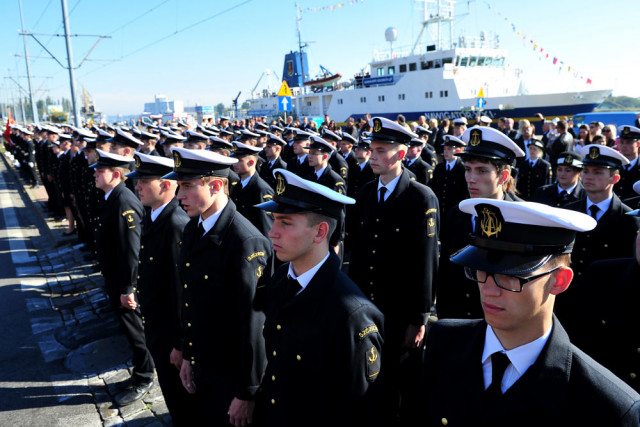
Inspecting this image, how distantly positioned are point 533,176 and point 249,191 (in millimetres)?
6340

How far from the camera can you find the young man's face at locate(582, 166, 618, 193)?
386 cm

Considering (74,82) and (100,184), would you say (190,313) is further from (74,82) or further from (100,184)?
(74,82)

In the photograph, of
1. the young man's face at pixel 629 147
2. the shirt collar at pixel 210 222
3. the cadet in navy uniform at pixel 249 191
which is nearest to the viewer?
the shirt collar at pixel 210 222

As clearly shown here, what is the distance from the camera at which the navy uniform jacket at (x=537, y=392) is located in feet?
4.29

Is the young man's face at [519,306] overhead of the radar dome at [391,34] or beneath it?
beneath

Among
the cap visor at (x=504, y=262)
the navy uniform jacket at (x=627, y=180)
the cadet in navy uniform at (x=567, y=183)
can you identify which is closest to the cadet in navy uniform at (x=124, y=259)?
the cap visor at (x=504, y=262)

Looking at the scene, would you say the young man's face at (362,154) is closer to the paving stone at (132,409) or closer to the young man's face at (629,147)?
the young man's face at (629,147)

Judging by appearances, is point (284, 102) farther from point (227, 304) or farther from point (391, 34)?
point (391, 34)

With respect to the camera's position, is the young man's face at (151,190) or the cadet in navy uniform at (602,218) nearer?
the cadet in navy uniform at (602,218)

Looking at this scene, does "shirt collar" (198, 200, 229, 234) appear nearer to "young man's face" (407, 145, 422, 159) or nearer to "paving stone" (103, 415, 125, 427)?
"paving stone" (103, 415, 125, 427)

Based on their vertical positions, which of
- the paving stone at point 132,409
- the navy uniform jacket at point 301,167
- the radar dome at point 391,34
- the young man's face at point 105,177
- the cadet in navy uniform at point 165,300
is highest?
the radar dome at point 391,34

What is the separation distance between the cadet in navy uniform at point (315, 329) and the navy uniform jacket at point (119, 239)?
2.34 m

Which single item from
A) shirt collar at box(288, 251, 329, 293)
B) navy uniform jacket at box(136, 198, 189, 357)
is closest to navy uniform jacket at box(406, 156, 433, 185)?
navy uniform jacket at box(136, 198, 189, 357)

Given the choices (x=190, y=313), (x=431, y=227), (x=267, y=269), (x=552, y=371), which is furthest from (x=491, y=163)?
(x=190, y=313)
